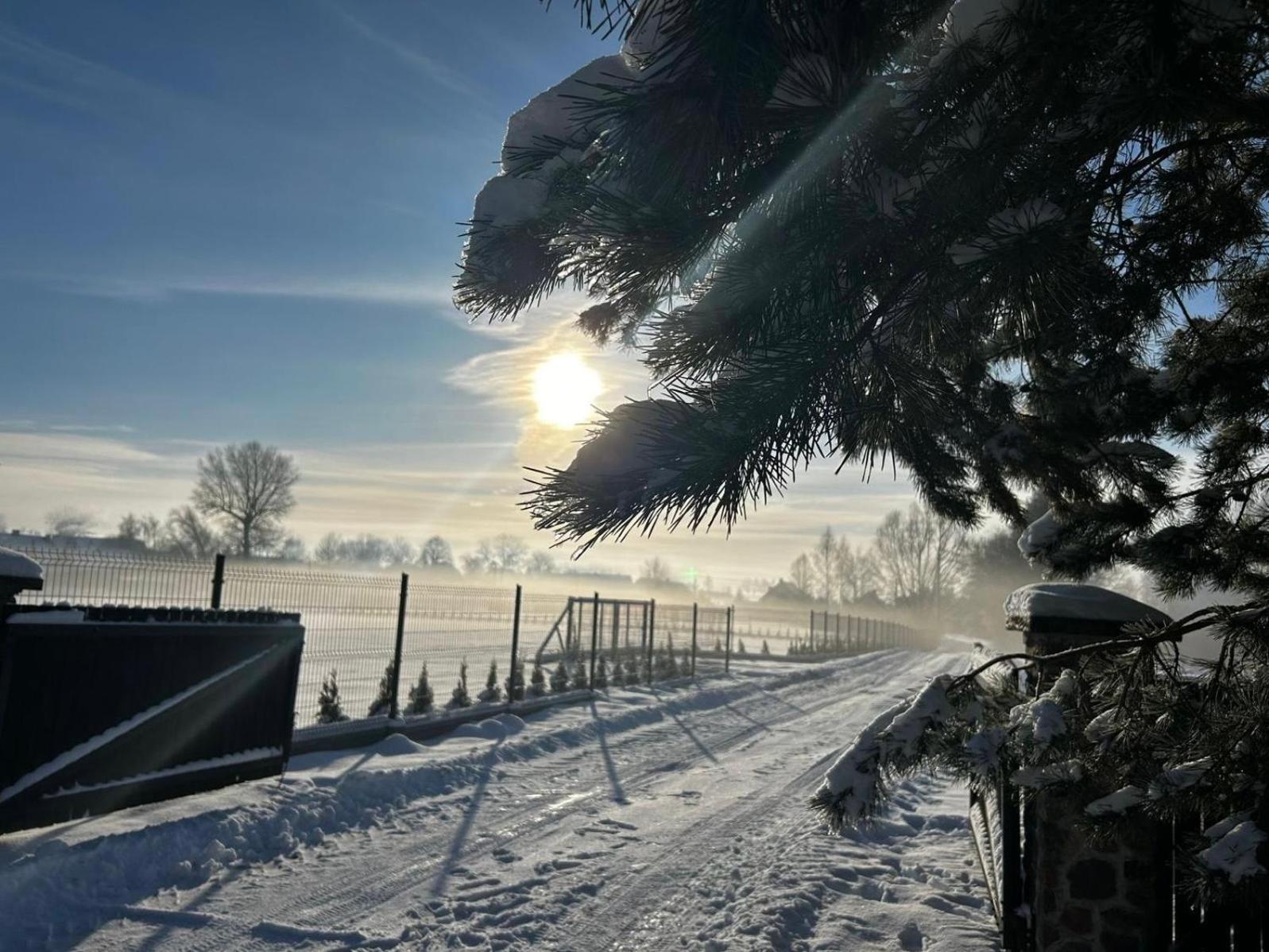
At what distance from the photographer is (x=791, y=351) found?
226cm

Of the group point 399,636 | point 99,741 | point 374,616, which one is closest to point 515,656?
point 399,636

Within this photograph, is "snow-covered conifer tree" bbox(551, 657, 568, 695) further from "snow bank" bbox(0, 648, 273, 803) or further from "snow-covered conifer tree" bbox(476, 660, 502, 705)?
"snow bank" bbox(0, 648, 273, 803)

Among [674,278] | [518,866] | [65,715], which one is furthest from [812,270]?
[65,715]

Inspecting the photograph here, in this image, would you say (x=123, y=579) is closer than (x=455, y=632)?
Yes

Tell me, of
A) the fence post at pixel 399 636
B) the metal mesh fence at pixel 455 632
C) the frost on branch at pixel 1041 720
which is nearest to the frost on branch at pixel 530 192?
the frost on branch at pixel 1041 720

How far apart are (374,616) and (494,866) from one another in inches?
223

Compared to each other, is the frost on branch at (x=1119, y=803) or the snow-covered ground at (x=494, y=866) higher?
the frost on branch at (x=1119, y=803)

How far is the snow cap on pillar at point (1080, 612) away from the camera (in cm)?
389

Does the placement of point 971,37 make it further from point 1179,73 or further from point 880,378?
point 880,378

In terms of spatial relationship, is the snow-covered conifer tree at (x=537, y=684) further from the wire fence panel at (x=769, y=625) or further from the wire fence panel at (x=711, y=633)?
the wire fence panel at (x=769, y=625)

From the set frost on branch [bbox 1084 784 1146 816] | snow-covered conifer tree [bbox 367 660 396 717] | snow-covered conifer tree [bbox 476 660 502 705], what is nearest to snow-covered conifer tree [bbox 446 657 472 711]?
snow-covered conifer tree [bbox 476 660 502 705]

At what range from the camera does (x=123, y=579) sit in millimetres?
7762

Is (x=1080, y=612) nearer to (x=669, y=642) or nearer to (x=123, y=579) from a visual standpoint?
(x=123, y=579)

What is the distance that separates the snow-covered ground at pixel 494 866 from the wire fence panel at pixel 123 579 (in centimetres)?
205
